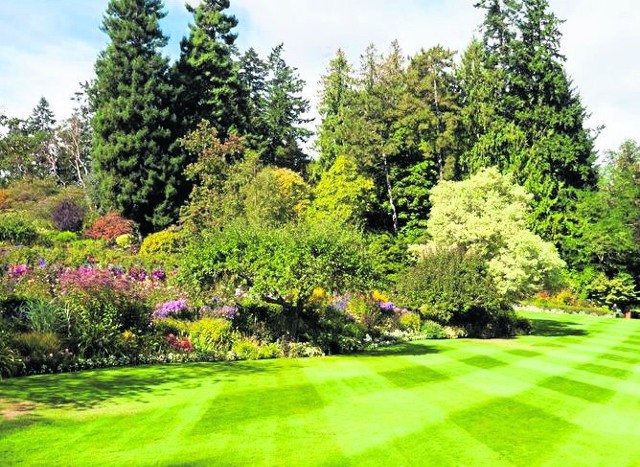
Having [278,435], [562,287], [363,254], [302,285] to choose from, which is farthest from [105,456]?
[562,287]

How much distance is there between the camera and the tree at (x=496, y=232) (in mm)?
24281

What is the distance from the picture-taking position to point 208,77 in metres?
47.6

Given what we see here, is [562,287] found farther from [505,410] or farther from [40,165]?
[40,165]

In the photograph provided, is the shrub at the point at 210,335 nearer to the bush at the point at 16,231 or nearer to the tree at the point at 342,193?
the bush at the point at 16,231

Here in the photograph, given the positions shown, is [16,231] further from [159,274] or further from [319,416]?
[319,416]

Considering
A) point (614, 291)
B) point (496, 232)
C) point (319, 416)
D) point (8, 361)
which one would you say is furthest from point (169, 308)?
point (614, 291)

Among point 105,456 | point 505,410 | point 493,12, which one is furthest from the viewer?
point 493,12

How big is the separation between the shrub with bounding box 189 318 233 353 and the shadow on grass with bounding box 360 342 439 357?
13.9 ft

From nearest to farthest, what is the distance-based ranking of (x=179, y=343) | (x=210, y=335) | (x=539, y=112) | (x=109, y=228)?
(x=179, y=343), (x=210, y=335), (x=109, y=228), (x=539, y=112)

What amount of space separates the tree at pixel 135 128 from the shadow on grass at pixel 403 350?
27190mm

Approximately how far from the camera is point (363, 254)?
15.7 meters

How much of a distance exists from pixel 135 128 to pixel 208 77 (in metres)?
9.01

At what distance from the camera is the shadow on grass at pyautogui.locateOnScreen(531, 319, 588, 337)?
85.7 feet

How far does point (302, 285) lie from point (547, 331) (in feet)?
59.5
